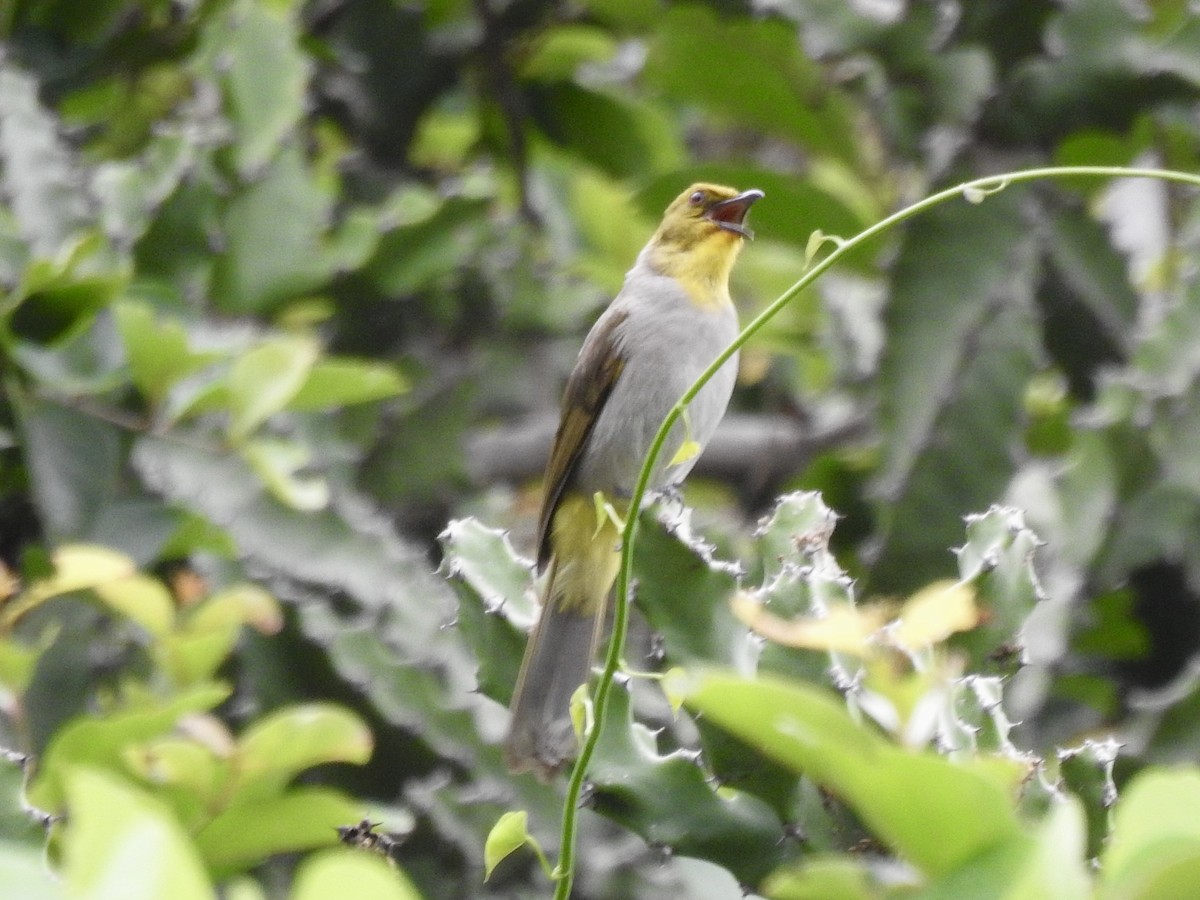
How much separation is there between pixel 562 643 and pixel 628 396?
58 cm

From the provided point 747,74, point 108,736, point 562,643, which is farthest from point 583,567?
point 747,74

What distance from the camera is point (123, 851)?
0.90m

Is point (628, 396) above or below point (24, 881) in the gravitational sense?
above

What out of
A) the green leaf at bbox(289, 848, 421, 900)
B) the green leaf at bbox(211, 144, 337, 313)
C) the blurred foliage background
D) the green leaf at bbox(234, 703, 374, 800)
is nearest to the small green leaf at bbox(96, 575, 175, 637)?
the blurred foliage background

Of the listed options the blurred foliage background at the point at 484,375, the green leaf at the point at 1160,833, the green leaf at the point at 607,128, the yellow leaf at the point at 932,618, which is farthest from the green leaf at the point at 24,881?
the green leaf at the point at 607,128

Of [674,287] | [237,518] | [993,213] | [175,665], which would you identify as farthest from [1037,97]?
[175,665]

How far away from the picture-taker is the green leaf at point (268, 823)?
2.31 m

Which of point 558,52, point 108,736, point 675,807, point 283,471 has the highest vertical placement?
point 558,52

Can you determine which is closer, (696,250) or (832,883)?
(832,883)

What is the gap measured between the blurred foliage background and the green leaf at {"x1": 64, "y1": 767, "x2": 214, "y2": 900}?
1079mm

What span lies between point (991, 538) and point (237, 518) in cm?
194

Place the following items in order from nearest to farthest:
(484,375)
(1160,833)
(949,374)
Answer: (1160,833) < (949,374) < (484,375)

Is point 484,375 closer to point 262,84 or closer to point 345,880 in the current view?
point 262,84

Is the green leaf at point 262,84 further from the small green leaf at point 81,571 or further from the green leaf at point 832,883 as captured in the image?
the green leaf at point 832,883
